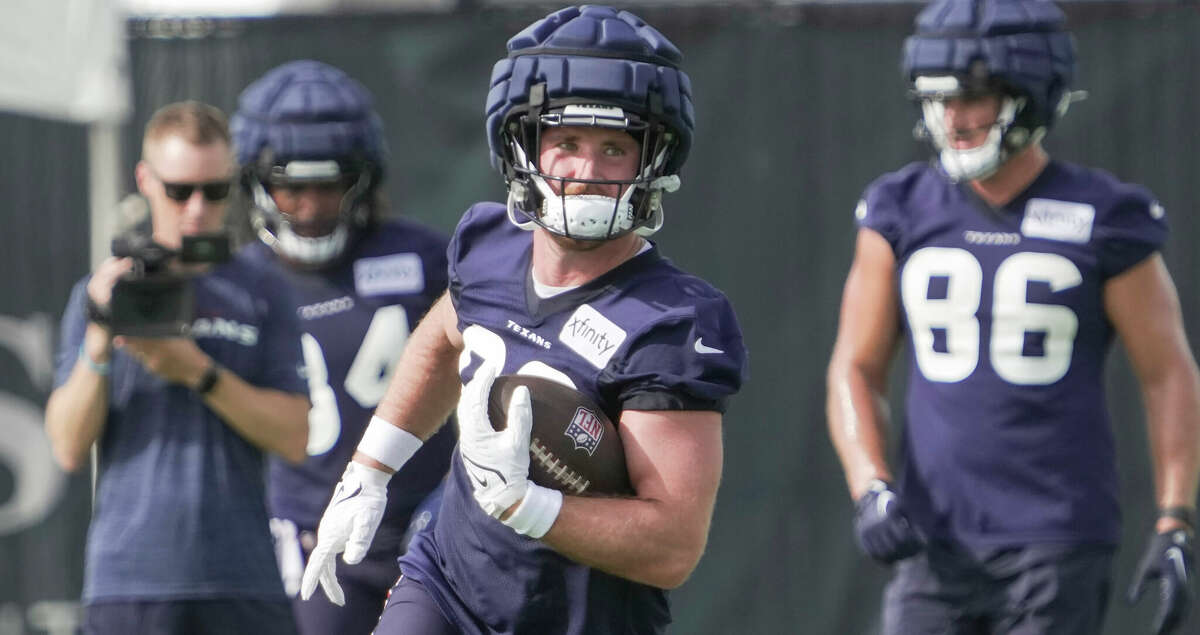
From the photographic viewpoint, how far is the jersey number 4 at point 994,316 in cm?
483

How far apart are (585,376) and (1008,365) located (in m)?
1.75

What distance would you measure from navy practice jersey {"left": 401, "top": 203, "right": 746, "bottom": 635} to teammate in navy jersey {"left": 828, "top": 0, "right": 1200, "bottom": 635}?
1.36 m

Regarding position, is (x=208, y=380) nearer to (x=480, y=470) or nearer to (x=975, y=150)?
(x=480, y=470)

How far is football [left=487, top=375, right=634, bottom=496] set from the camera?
3344 mm

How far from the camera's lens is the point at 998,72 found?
497cm

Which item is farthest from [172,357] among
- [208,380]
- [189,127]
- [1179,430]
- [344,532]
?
[1179,430]

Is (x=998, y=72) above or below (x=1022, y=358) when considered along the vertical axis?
above

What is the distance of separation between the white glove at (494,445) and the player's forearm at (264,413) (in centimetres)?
157

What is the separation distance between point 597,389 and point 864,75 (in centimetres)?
379

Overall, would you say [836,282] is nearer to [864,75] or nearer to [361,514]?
[864,75]

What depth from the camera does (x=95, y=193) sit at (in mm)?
7059

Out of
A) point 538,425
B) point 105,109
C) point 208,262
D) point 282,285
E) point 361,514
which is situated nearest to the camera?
point 538,425

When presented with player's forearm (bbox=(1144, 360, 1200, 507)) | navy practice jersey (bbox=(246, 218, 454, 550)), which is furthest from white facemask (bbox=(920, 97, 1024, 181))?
navy practice jersey (bbox=(246, 218, 454, 550))

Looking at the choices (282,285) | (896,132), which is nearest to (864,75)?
(896,132)
